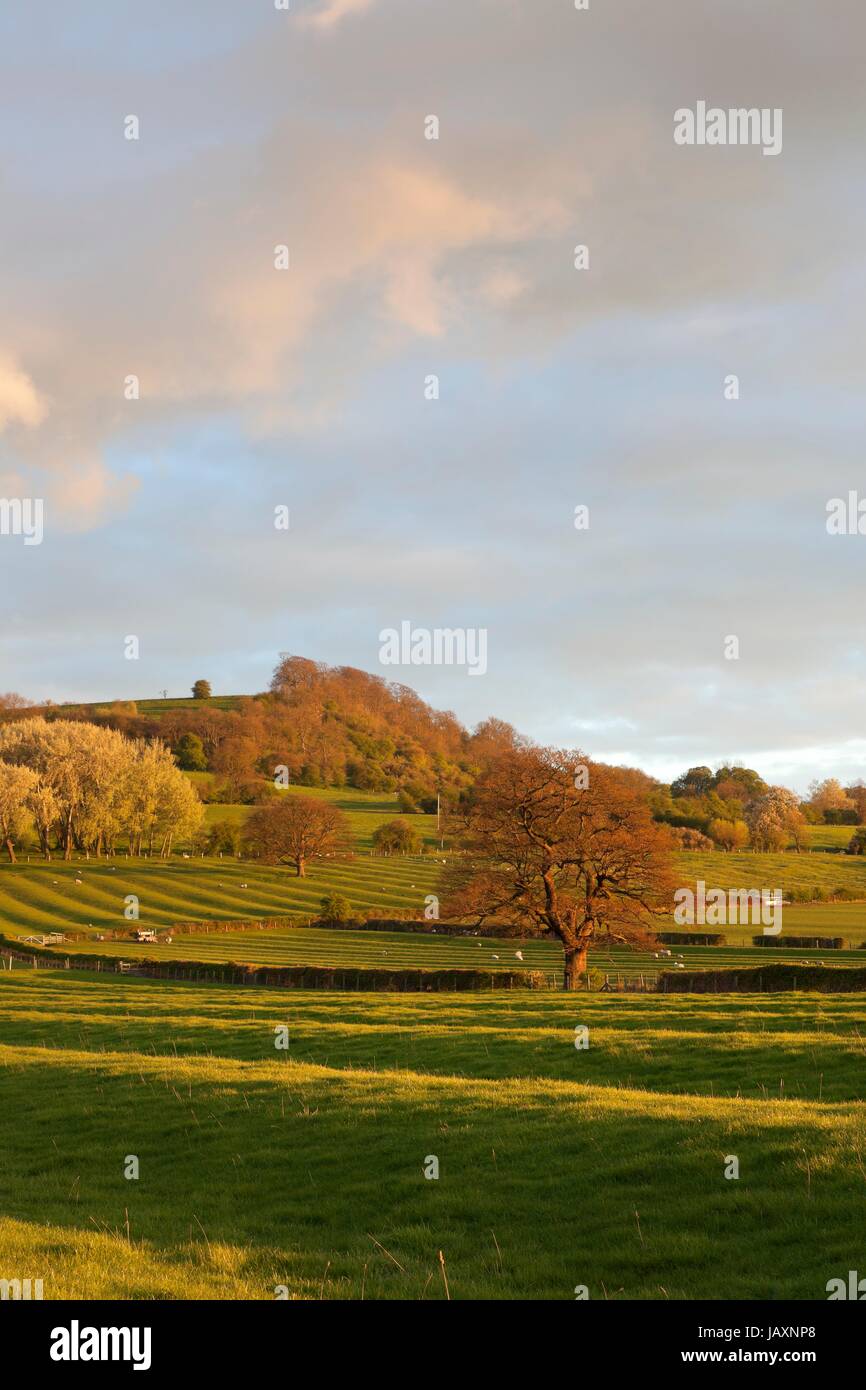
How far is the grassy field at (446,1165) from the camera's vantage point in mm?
10109

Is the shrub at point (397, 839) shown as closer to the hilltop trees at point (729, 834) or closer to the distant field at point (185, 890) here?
the distant field at point (185, 890)


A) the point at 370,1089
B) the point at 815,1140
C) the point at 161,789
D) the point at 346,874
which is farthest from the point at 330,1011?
the point at 161,789

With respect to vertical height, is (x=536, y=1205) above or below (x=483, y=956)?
above

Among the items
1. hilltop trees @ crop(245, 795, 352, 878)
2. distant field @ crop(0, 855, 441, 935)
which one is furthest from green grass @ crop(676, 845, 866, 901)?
hilltop trees @ crop(245, 795, 352, 878)

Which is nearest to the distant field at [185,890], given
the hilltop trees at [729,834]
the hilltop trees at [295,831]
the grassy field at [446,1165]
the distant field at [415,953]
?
the hilltop trees at [295,831]

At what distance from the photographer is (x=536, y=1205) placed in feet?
39.5

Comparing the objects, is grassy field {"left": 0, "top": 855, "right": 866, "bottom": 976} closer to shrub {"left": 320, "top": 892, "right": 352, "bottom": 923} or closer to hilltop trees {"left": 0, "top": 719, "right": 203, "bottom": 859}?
shrub {"left": 320, "top": 892, "right": 352, "bottom": 923}

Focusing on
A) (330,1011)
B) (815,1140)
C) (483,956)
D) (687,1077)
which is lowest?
(483,956)

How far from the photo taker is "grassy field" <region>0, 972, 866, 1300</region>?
10109mm

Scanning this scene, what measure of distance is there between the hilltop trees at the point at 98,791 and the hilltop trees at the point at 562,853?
3628 inches

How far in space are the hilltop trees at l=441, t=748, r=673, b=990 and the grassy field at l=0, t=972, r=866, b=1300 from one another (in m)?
22.8

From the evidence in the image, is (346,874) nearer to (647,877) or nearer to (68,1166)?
(647,877)

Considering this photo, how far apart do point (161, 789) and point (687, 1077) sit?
12286 cm
